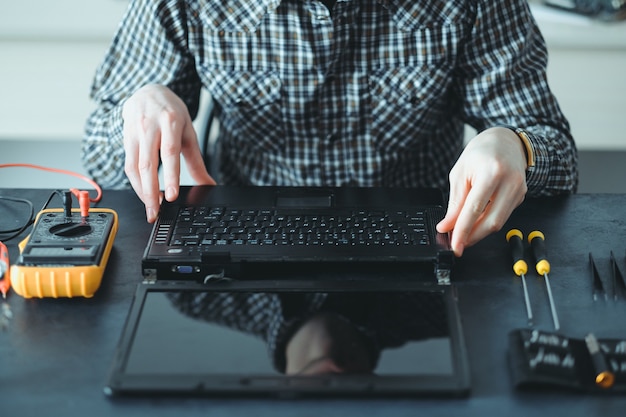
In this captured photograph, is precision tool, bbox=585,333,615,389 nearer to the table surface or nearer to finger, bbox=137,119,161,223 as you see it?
the table surface

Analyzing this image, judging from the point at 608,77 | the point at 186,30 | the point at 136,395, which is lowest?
the point at 608,77

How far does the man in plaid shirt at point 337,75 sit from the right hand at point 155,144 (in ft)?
0.25

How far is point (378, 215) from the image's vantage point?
3.27 feet

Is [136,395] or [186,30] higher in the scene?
[186,30]

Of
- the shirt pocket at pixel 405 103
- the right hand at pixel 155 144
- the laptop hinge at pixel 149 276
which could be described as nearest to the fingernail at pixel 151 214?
the right hand at pixel 155 144

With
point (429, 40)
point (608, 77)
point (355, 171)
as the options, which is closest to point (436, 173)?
point (355, 171)

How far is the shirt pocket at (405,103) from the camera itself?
130 cm

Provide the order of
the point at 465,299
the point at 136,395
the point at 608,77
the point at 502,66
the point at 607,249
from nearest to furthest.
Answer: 1. the point at 136,395
2. the point at 465,299
3. the point at 607,249
4. the point at 502,66
5. the point at 608,77

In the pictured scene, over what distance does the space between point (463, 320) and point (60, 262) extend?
45 centimetres

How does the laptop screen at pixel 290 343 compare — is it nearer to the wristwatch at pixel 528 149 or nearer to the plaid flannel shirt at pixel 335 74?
the wristwatch at pixel 528 149

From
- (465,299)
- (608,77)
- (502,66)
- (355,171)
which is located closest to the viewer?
(465,299)

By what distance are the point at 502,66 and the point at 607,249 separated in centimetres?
39

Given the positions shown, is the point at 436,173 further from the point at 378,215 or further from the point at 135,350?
the point at 135,350

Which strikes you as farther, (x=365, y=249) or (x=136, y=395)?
(x=365, y=249)
